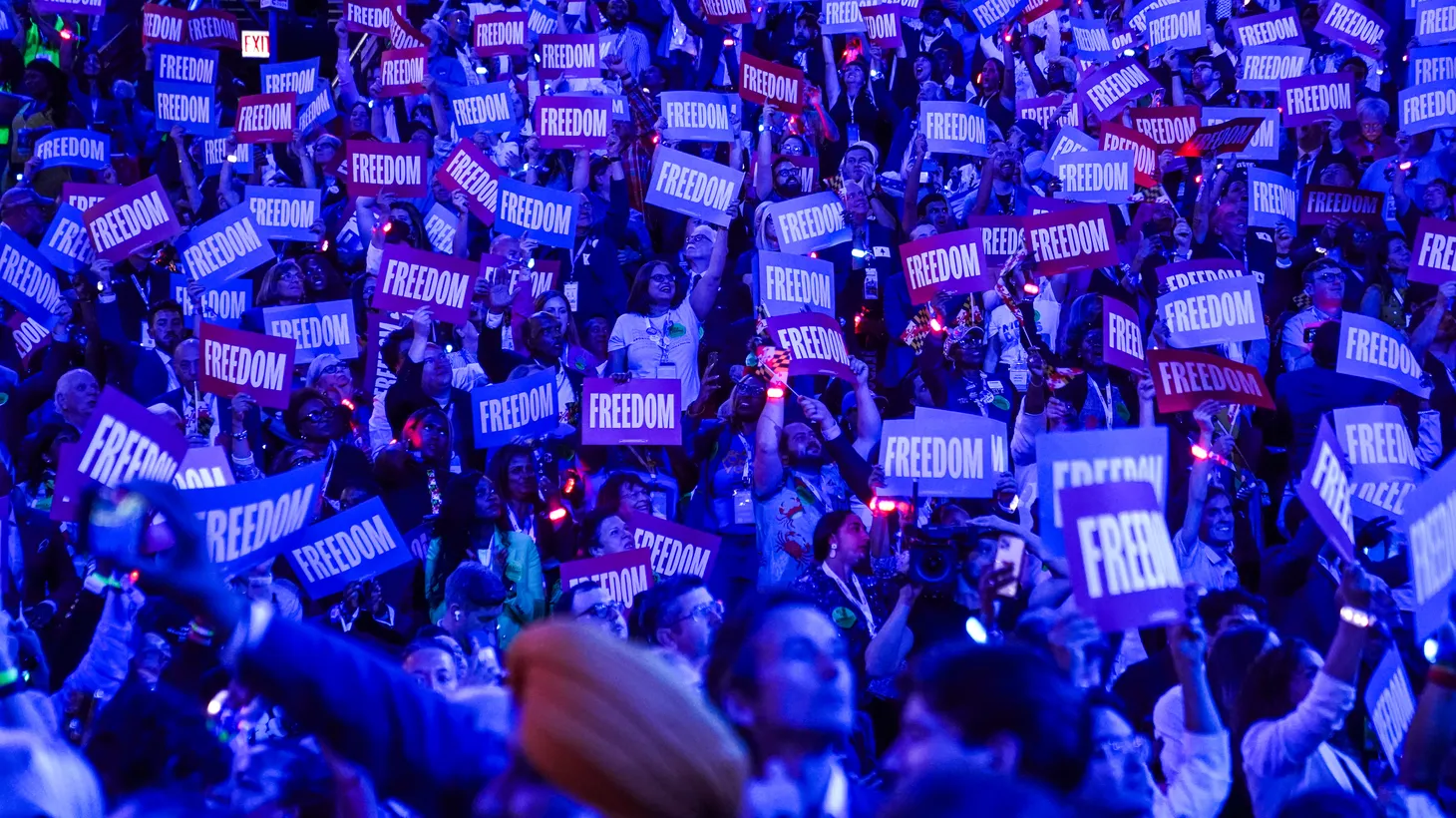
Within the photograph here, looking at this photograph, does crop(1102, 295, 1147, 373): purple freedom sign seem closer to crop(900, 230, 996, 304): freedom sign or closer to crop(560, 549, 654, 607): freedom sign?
crop(900, 230, 996, 304): freedom sign

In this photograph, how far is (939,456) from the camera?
23.3 feet

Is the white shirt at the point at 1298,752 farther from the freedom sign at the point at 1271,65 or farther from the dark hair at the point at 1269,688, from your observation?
the freedom sign at the point at 1271,65

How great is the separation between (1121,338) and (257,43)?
897cm

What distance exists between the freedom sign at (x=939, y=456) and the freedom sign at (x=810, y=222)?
2.44 m

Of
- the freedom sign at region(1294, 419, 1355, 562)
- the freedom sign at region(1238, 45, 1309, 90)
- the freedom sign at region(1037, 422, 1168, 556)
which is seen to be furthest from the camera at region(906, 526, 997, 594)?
the freedom sign at region(1238, 45, 1309, 90)

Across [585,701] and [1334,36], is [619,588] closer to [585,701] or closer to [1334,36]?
[585,701]

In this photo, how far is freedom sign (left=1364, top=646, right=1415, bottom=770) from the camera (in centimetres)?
472

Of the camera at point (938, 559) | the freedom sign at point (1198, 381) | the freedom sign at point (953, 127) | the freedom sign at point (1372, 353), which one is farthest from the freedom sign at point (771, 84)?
the camera at point (938, 559)

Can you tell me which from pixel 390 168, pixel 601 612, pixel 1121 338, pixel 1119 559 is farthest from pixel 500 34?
pixel 1119 559

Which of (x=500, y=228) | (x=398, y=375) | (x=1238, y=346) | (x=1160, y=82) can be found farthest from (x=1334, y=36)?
(x=398, y=375)

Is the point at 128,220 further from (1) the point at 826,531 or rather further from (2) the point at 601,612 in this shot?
(2) the point at 601,612

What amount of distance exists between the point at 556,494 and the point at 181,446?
10.8 feet

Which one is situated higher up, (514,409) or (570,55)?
(570,55)

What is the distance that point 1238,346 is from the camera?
9.28 metres
